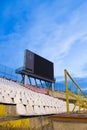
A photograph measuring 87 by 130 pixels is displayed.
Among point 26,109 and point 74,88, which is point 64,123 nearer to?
point 26,109

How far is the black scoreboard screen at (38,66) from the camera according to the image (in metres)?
24.8

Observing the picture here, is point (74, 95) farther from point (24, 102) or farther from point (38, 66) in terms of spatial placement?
point (38, 66)

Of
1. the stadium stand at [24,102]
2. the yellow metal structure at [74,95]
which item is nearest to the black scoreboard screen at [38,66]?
the stadium stand at [24,102]

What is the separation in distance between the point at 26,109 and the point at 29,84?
19.6 meters

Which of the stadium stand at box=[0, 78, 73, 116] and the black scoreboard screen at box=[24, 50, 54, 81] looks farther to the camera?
the black scoreboard screen at box=[24, 50, 54, 81]

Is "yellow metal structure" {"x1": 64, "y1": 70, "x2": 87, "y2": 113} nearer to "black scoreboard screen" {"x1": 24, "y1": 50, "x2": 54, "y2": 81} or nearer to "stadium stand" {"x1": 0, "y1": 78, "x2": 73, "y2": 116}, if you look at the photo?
→ "stadium stand" {"x1": 0, "y1": 78, "x2": 73, "y2": 116}

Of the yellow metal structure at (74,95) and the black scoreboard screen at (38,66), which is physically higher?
the black scoreboard screen at (38,66)

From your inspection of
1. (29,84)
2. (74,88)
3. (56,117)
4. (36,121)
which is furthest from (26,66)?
(56,117)

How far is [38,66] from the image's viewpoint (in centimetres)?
2681

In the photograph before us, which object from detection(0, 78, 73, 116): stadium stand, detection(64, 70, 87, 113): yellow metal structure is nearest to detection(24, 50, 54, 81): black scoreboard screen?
detection(0, 78, 73, 116): stadium stand

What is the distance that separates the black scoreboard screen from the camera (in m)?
24.8

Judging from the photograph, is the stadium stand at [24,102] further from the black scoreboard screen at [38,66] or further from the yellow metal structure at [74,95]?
the black scoreboard screen at [38,66]

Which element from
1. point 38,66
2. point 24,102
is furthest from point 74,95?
point 38,66

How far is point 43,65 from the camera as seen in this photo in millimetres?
28188
